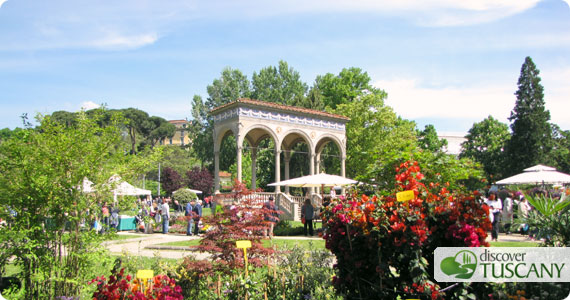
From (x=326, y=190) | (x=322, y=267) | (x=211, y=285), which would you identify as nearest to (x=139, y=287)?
(x=211, y=285)

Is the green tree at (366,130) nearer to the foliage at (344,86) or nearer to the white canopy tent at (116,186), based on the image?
the foliage at (344,86)

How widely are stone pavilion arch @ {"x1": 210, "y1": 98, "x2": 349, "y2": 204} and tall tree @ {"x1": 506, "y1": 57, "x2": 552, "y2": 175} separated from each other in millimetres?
25821

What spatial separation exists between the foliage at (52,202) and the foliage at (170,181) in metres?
47.6

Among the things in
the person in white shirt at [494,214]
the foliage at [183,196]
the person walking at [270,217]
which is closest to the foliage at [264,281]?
the person walking at [270,217]

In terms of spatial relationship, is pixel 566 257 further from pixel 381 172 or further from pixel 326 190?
pixel 326 190

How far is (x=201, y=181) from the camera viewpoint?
164ft

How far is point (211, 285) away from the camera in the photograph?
18.6 ft

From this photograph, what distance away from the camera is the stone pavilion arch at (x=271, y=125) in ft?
77.1

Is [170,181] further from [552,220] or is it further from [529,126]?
[552,220]

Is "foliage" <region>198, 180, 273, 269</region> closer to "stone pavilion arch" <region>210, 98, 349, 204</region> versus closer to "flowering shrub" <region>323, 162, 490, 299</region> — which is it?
"flowering shrub" <region>323, 162, 490, 299</region>

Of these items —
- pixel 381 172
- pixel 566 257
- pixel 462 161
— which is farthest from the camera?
pixel 462 161

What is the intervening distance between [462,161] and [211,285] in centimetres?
711

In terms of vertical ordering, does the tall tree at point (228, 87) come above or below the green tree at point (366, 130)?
above

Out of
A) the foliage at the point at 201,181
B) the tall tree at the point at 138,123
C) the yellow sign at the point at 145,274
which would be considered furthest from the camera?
the tall tree at the point at 138,123
